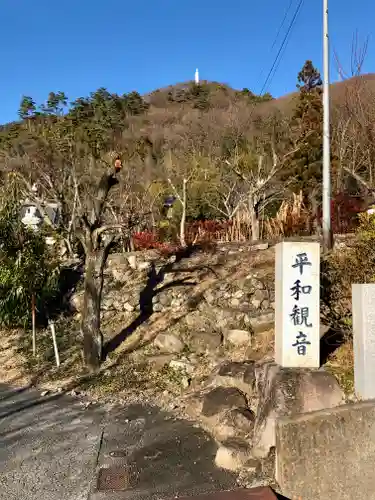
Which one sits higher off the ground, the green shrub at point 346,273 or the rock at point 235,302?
the green shrub at point 346,273

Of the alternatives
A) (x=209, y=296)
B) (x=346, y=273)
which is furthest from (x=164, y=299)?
(x=346, y=273)

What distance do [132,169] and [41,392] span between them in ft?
35.0

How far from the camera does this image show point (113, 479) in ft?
13.7

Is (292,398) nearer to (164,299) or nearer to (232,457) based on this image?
(232,457)

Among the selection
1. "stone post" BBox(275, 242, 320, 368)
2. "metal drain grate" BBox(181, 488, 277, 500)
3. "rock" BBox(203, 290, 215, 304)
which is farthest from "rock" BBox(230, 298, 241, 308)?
"metal drain grate" BBox(181, 488, 277, 500)

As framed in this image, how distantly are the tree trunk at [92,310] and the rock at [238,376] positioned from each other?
2223mm

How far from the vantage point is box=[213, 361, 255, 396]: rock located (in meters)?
5.51

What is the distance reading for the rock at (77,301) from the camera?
33.0ft

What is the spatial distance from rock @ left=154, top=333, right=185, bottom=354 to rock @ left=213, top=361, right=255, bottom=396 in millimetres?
1533

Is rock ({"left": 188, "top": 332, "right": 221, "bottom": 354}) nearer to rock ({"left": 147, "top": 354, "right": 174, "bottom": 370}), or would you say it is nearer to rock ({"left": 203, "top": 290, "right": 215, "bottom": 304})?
rock ({"left": 147, "top": 354, "right": 174, "bottom": 370})

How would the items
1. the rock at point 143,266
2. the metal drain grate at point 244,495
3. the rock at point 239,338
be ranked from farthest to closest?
the rock at point 143,266 → the rock at point 239,338 → the metal drain grate at point 244,495

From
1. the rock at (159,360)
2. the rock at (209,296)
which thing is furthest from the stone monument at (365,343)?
the rock at (209,296)

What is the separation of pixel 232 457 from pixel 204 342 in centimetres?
326

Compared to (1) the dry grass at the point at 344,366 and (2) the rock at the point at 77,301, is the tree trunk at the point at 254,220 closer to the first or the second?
(2) the rock at the point at 77,301
